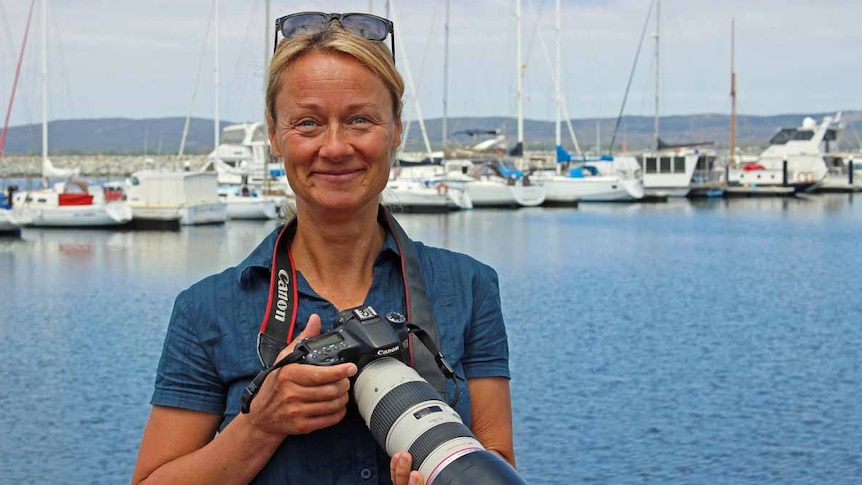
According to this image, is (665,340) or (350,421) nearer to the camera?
(350,421)

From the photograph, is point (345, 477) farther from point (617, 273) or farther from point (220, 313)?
point (617, 273)

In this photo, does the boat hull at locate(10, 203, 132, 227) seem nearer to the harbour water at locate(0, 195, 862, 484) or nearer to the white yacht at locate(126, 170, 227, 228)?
the white yacht at locate(126, 170, 227, 228)

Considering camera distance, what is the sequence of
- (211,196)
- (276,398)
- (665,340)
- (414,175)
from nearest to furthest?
(276,398)
(665,340)
(211,196)
(414,175)

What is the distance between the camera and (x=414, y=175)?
2408 inches

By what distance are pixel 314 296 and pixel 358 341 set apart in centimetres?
27

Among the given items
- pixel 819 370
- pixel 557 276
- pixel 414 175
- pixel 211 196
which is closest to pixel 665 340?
pixel 819 370

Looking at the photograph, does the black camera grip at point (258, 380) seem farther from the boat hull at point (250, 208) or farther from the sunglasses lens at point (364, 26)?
the boat hull at point (250, 208)

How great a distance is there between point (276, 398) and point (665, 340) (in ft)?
57.6

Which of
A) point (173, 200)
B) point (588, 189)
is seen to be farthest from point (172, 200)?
point (588, 189)

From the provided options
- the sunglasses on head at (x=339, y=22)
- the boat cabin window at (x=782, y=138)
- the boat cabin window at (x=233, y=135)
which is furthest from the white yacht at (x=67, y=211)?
the boat cabin window at (x=782, y=138)

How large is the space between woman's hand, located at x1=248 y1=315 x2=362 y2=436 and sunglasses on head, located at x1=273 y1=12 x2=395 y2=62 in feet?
1.98

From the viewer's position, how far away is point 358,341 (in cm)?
209

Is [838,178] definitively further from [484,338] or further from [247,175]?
[484,338]

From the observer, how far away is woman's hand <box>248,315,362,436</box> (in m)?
2.04
